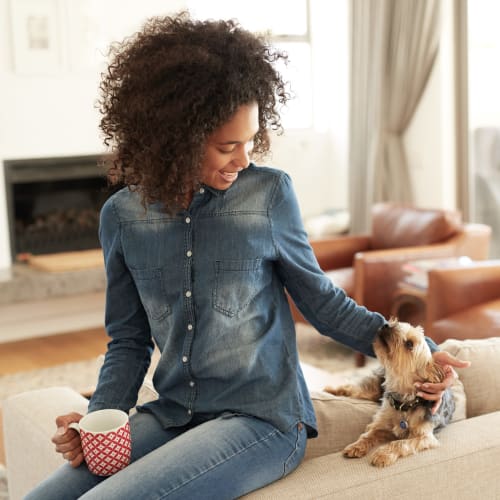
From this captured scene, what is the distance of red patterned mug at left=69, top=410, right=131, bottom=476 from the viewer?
4.35ft

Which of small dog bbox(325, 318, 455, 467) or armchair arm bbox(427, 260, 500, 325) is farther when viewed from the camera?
armchair arm bbox(427, 260, 500, 325)

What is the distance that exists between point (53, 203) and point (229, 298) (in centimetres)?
380

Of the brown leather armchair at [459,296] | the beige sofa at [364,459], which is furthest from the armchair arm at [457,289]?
the beige sofa at [364,459]

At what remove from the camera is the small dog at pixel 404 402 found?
144cm

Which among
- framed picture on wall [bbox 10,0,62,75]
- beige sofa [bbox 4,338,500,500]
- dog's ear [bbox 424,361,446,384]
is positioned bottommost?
beige sofa [bbox 4,338,500,500]

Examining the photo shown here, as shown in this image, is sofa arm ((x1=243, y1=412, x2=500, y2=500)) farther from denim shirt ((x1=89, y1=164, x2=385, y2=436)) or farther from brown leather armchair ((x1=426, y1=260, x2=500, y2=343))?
brown leather armchair ((x1=426, y1=260, x2=500, y2=343))

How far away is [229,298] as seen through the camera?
4.70 feet

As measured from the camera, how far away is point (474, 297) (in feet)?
11.0

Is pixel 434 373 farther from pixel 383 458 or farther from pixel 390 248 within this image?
pixel 390 248

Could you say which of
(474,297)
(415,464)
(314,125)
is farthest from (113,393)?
(314,125)

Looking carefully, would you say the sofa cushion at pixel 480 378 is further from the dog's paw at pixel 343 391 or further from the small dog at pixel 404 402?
the dog's paw at pixel 343 391

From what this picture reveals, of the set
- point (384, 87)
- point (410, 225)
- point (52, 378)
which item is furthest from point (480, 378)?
point (384, 87)

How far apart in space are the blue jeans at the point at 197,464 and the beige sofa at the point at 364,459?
4cm

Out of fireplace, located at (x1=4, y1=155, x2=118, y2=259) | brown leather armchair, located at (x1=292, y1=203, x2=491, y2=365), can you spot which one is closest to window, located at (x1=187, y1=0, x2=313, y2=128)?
fireplace, located at (x1=4, y1=155, x2=118, y2=259)
